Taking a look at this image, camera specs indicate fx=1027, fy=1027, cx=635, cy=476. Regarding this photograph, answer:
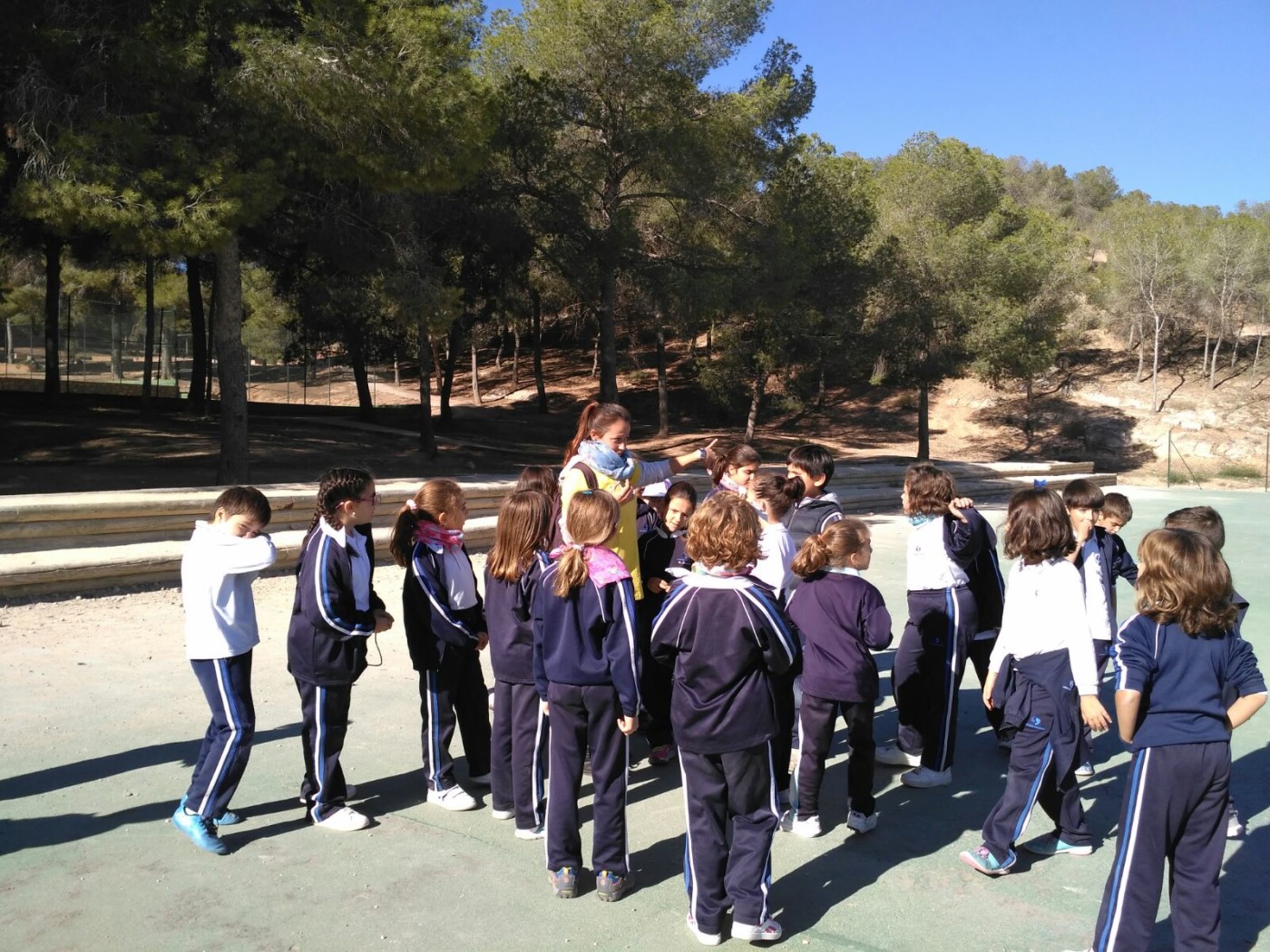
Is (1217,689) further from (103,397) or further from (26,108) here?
(103,397)

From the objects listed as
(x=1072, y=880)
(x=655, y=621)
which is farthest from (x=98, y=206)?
(x=1072, y=880)

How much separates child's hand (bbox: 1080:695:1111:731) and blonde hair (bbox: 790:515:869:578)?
99 cm

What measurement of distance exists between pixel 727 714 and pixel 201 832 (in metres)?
2.13

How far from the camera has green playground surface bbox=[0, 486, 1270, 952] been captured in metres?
3.41

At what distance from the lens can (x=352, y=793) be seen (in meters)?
4.57

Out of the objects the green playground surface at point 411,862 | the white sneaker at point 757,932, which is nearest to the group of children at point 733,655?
the white sneaker at point 757,932

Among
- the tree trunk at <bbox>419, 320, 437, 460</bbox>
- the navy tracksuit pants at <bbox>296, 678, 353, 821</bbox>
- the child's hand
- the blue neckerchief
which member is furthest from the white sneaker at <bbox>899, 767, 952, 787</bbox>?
the tree trunk at <bbox>419, 320, 437, 460</bbox>

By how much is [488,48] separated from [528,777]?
19.4m

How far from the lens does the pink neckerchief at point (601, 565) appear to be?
3.67m

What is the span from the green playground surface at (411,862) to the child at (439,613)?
0.69 feet

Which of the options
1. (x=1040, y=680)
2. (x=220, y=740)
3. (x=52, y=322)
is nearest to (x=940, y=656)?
(x=1040, y=680)

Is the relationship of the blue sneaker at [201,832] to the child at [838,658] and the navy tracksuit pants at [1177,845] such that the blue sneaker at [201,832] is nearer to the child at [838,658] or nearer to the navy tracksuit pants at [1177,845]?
the child at [838,658]

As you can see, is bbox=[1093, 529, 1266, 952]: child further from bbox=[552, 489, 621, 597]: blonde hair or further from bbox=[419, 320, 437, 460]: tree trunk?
bbox=[419, 320, 437, 460]: tree trunk

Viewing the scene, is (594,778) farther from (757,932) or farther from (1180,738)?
(1180,738)
